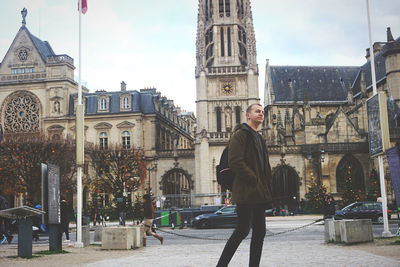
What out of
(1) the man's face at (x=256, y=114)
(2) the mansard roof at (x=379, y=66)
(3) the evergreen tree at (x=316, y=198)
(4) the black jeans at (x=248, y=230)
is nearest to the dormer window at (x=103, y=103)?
(3) the evergreen tree at (x=316, y=198)

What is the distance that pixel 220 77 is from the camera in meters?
54.6

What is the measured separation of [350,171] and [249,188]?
42.1 meters

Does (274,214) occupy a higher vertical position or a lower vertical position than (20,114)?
lower

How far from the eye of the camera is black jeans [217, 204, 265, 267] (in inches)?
231

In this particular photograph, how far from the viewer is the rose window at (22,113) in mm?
54531

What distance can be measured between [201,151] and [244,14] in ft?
62.4

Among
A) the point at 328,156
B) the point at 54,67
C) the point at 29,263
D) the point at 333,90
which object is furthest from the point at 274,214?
the point at 29,263

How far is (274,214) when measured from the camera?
137ft

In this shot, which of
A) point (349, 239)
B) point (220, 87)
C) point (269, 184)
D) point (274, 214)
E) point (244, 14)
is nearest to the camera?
point (269, 184)

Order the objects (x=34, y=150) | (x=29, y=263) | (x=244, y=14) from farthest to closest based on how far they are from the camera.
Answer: (x=244, y=14)
(x=34, y=150)
(x=29, y=263)

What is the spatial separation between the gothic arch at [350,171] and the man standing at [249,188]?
41149mm

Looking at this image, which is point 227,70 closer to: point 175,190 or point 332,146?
point 175,190

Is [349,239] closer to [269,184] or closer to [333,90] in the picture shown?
[269,184]

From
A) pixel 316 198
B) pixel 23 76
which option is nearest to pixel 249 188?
pixel 316 198
